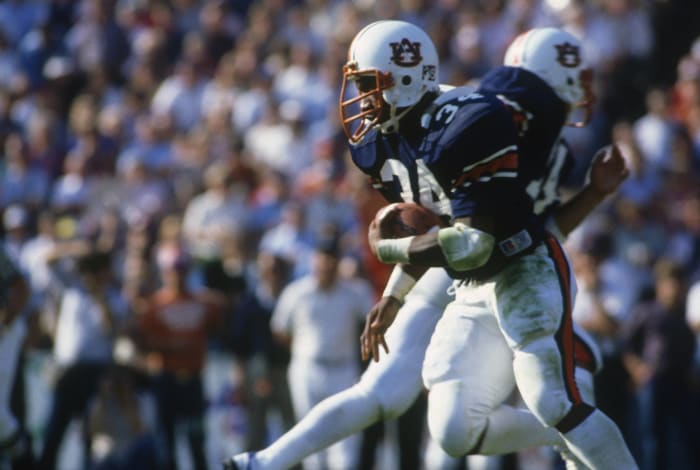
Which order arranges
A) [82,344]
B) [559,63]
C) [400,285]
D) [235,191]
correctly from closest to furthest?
[400,285] < [559,63] < [82,344] < [235,191]

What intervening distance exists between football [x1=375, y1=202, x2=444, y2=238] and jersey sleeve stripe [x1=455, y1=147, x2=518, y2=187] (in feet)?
0.88

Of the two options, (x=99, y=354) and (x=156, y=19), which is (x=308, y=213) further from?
(x=156, y=19)

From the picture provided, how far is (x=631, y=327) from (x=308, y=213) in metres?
2.39

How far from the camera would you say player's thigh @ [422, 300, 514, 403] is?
4750 millimetres

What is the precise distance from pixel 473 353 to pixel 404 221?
54 centimetres

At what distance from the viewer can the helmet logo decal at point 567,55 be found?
17.8ft

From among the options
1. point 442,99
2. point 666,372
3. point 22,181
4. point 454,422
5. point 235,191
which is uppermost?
point 22,181

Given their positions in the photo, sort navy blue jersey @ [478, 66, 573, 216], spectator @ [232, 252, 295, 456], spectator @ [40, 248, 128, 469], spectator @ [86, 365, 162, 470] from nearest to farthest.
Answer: navy blue jersey @ [478, 66, 573, 216], spectator @ [86, 365, 162, 470], spectator @ [40, 248, 128, 469], spectator @ [232, 252, 295, 456]

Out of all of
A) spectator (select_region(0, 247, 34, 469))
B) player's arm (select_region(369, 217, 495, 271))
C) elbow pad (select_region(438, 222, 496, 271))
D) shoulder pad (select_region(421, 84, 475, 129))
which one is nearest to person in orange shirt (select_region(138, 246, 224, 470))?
spectator (select_region(0, 247, 34, 469))

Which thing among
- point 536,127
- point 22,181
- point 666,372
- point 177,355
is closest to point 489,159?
point 536,127

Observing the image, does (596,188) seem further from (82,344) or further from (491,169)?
(82,344)

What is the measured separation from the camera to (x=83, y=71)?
11.9 metres

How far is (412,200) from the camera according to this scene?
15.6ft

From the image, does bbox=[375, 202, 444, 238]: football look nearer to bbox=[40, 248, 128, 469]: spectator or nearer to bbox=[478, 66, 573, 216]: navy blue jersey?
bbox=[478, 66, 573, 216]: navy blue jersey
